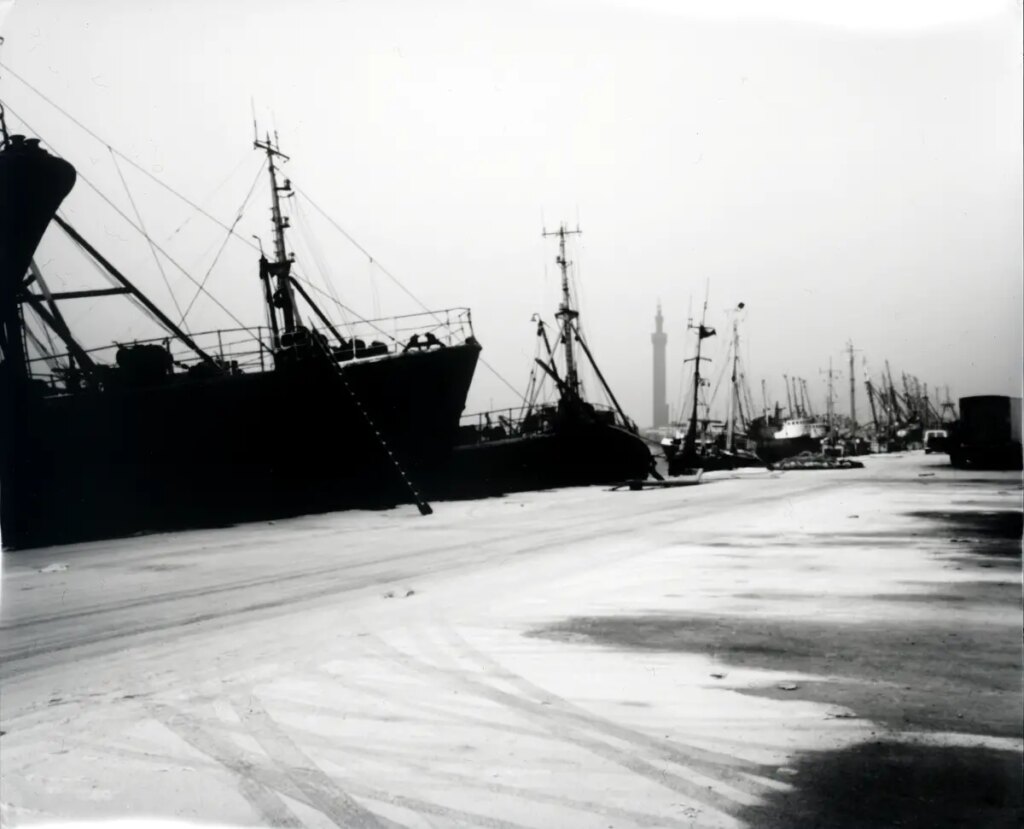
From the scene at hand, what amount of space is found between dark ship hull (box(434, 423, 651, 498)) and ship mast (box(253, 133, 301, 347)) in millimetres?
4184

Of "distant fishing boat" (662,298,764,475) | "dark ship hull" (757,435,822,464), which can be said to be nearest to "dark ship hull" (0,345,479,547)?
"distant fishing boat" (662,298,764,475)

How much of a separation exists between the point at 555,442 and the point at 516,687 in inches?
324

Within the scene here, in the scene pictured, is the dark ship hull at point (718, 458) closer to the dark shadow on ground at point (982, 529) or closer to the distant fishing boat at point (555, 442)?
the distant fishing boat at point (555, 442)

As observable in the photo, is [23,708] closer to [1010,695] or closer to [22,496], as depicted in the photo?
[22,496]

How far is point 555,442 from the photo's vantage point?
1133 cm

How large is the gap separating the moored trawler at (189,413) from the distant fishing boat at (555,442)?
2.41ft

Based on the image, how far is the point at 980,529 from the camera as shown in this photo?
6129mm

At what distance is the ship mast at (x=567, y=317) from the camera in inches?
186

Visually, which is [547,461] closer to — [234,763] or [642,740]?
[642,740]

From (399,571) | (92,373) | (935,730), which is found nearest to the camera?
(935,730)

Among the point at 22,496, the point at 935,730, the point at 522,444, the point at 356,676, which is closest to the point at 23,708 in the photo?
the point at 356,676

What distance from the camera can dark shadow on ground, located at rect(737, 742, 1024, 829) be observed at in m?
2.24

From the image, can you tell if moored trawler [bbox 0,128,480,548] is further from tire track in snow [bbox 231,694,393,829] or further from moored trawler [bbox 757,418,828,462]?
moored trawler [bbox 757,418,828,462]

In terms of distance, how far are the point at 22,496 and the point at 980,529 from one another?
665cm
